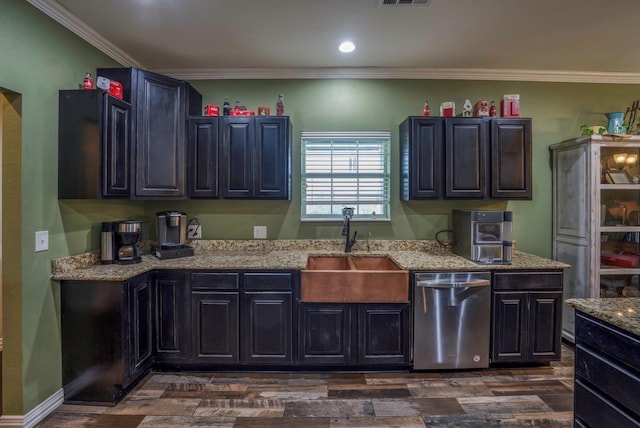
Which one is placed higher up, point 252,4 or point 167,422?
point 252,4

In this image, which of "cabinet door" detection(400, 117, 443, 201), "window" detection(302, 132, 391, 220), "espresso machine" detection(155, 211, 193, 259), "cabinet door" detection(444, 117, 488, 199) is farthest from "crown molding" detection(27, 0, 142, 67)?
"cabinet door" detection(444, 117, 488, 199)

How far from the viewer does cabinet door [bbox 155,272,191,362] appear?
249 cm

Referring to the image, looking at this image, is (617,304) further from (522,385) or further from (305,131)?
(305,131)

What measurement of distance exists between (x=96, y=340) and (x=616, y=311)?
299cm

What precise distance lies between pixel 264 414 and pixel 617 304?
2083 millimetres

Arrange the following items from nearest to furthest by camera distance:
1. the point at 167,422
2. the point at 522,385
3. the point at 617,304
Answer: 1. the point at 617,304
2. the point at 167,422
3. the point at 522,385

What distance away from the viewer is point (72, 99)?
2.15 m

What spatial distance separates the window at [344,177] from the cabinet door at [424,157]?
372 mm

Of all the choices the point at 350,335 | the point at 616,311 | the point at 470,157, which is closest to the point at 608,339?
the point at 616,311

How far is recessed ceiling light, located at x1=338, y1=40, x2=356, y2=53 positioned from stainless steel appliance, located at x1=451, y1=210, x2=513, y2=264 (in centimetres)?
175

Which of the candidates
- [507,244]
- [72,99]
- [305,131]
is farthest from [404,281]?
[72,99]

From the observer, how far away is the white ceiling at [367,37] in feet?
7.07

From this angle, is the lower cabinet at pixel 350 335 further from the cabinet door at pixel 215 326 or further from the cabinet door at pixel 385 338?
the cabinet door at pixel 215 326

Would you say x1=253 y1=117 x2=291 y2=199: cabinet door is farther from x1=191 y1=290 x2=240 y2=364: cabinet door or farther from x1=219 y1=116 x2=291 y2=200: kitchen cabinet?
x1=191 y1=290 x2=240 y2=364: cabinet door
